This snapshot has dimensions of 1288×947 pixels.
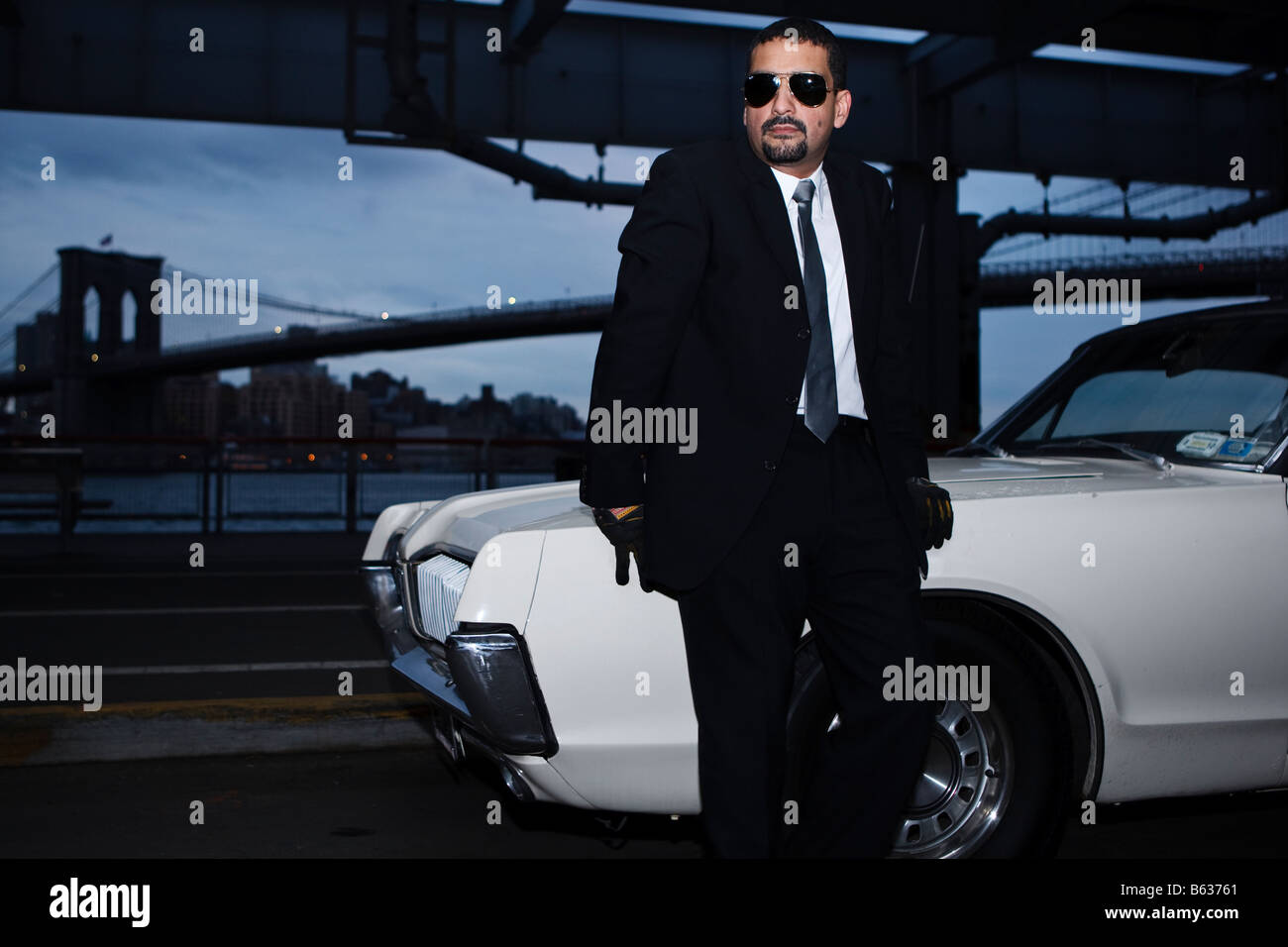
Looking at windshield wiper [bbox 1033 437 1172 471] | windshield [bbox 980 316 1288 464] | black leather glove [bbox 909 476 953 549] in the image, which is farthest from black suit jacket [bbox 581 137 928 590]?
windshield [bbox 980 316 1288 464]

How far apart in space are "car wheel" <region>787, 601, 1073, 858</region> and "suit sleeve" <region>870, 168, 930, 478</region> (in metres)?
0.47

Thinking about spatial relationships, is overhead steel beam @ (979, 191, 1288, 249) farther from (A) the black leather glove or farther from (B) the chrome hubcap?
(A) the black leather glove

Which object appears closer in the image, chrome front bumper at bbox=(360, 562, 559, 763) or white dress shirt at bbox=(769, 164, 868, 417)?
white dress shirt at bbox=(769, 164, 868, 417)

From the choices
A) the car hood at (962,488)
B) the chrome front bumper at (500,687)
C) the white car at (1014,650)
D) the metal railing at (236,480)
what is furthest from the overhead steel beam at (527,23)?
the chrome front bumper at (500,687)

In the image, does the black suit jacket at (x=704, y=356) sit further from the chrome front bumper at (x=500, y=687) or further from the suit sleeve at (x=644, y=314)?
the chrome front bumper at (x=500, y=687)

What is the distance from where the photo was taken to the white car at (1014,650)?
2641 mm

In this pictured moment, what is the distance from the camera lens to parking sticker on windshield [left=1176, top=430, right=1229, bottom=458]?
322cm

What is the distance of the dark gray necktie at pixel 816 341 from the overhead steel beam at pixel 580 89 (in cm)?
1159

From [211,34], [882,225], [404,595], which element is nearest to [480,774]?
[404,595]

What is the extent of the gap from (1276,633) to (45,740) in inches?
147

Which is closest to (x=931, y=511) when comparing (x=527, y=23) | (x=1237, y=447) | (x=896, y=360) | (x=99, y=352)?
(x=896, y=360)
